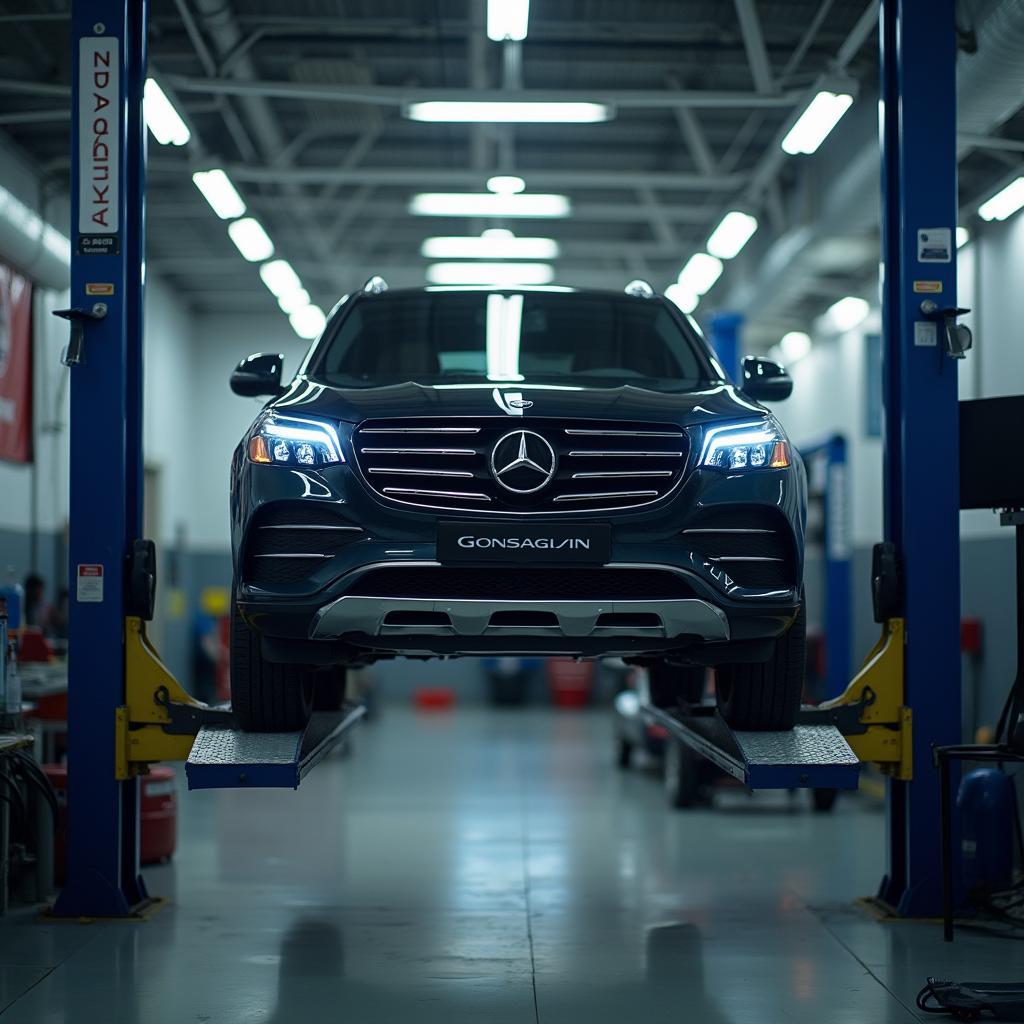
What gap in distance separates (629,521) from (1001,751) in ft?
5.26

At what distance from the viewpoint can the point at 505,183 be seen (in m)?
12.1

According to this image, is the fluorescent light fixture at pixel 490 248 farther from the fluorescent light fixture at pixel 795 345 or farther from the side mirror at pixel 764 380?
the side mirror at pixel 764 380

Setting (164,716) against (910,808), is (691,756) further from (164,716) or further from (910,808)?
(164,716)

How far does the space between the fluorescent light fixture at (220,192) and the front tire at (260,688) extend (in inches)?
272

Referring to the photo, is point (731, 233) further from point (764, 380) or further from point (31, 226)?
point (764, 380)

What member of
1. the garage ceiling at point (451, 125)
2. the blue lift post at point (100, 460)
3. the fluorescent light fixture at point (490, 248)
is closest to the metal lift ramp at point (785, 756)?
the blue lift post at point (100, 460)

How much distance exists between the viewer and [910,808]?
5.61 meters

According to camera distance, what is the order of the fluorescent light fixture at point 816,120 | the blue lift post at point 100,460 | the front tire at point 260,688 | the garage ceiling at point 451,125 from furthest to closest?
the garage ceiling at point 451,125
the fluorescent light fixture at point 816,120
the blue lift post at point 100,460
the front tire at point 260,688

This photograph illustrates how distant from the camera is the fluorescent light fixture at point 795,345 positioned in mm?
16828

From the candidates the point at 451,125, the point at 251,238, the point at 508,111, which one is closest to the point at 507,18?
the point at 508,111

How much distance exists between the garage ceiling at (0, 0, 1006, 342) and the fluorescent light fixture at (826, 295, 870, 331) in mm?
180

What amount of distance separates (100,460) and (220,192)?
241 inches

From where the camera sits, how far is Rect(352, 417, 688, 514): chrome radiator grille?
426 centimetres

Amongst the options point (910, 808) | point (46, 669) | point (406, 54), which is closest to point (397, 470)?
point (910, 808)
